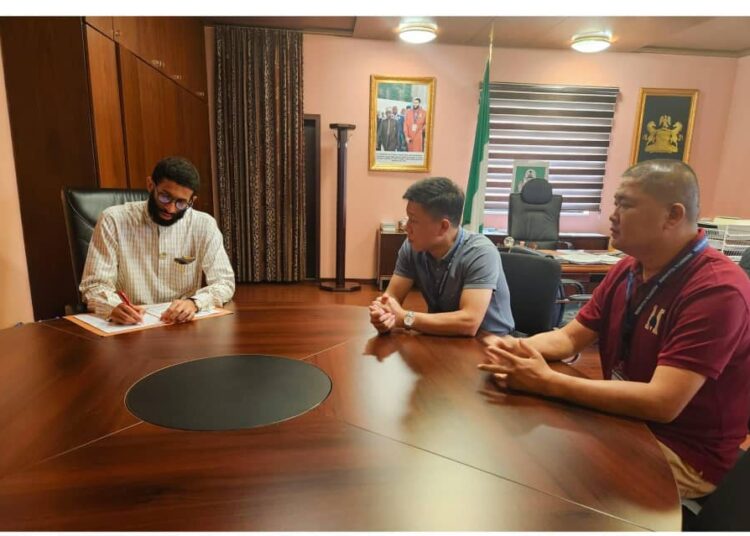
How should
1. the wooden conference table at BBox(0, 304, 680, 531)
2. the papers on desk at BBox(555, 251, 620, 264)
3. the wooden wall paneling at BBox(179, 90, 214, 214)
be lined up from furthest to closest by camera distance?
the wooden wall paneling at BBox(179, 90, 214, 214) → the papers on desk at BBox(555, 251, 620, 264) → the wooden conference table at BBox(0, 304, 680, 531)

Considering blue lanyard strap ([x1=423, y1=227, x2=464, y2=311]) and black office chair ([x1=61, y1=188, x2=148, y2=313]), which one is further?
black office chair ([x1=61, y1=188, x2=148, y2=313])

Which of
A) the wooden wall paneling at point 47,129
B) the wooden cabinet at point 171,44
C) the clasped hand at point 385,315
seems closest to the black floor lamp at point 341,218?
the wooden cabinet at point 171,44

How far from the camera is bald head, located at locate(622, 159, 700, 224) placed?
107 centimetres

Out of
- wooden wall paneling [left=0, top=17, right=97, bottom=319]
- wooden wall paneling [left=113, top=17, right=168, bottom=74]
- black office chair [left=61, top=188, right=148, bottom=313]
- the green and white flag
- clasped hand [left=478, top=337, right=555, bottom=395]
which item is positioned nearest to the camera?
clasped hand [left=478, top=337, right=555, bottom=395]

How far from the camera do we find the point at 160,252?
191cm

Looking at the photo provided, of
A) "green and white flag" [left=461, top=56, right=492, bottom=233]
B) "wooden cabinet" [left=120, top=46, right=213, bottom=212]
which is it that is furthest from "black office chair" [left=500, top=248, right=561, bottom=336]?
"green and white flag" [left=461, top=56, right=492, bottom=233]

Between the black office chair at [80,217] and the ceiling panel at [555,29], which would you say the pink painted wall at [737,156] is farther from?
the black office chair at [80,217]

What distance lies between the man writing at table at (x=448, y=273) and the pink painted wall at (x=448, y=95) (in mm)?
3361

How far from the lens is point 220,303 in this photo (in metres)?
1.74

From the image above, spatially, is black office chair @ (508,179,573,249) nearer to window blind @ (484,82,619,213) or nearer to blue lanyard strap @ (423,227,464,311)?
window blind @ (484,82,619,213)

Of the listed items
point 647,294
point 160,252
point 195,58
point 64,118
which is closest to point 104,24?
point 64,118

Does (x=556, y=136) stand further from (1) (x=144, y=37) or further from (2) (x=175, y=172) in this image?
(2) (x=175, y=172)

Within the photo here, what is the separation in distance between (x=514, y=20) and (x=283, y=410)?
418 centimetres

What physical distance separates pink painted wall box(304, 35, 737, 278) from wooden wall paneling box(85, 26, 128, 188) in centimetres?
254
